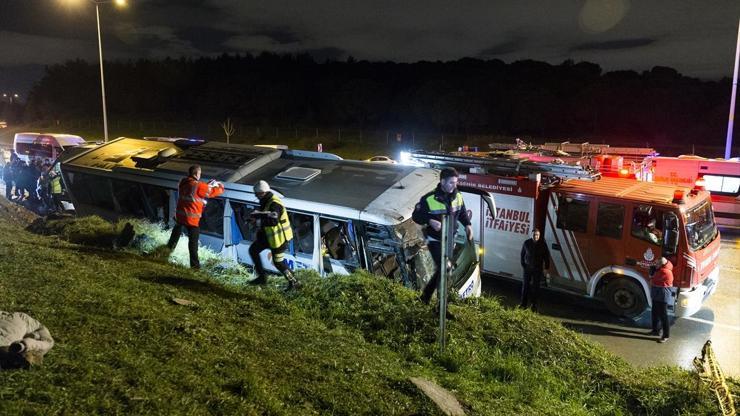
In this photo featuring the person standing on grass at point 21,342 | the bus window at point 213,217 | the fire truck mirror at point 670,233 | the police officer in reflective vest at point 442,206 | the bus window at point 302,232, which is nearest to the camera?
the person standing on grass at point 21,342

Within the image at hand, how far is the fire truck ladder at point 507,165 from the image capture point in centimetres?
878

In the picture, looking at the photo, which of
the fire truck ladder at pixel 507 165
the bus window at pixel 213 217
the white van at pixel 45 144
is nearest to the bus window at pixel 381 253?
the bus window at pixel 213 217

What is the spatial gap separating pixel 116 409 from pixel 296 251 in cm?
473

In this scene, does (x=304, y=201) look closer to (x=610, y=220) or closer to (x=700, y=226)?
(x=610, y=220)

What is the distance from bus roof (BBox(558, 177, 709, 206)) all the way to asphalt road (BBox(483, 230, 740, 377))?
189cm

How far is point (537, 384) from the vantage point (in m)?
5.19

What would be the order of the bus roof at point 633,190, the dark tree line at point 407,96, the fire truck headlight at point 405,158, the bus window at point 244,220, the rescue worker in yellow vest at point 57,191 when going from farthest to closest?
the dark tree line at point 407,96 < the rescue worker in yellow vest at point 57,191 < the fire truck headlight at point 405,158 < the bus roof at point 633,190 < the bus window at point 244,220

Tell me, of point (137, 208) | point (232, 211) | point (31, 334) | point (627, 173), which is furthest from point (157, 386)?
point (627, 173)

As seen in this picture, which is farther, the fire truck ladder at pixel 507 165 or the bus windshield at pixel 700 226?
the fire truck ladder at pixel 507 165

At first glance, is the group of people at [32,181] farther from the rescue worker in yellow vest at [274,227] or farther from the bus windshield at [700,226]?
the bus windshield at [700,226]

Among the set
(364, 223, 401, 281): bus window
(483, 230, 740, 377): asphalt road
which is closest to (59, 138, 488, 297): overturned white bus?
(364, 223, 401, 281): bus window

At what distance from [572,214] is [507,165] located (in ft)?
4.54

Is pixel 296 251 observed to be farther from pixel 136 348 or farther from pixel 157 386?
pixel 157 386

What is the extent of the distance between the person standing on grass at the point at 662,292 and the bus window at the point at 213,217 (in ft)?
21.4
